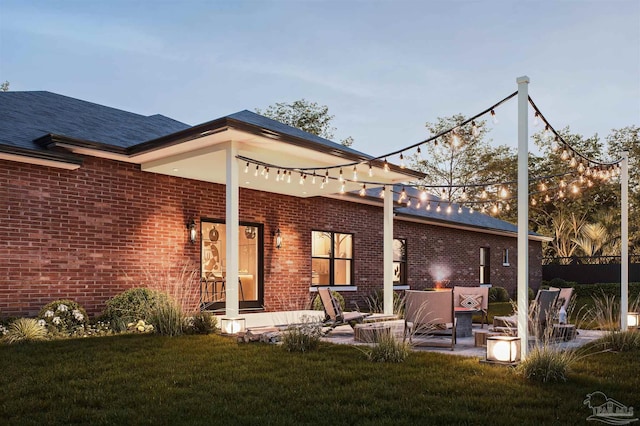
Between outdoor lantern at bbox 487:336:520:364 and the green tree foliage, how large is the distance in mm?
29944

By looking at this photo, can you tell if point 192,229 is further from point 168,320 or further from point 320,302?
point 320,302

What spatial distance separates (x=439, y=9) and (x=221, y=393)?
1273 centimetres

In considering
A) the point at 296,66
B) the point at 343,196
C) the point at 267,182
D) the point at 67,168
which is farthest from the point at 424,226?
the point at 296,66

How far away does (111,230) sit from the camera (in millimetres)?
10836

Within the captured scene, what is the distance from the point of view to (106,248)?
1076 cm

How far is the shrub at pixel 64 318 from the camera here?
30.0 ft

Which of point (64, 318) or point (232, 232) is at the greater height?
point (232, 232)

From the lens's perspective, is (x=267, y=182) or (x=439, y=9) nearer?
(x=267, y=182)

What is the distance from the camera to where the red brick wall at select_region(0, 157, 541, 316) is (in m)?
9.63

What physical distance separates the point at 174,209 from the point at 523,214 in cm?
751

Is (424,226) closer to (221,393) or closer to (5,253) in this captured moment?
(5,253)

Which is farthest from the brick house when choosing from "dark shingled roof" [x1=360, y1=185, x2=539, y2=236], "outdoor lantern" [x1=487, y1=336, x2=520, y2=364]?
"outdoor lantern" [x1=487, y1=336, x2=520, y2=364]

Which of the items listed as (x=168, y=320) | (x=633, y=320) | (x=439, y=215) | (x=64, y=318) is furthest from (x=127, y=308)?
(x=439, y=215)

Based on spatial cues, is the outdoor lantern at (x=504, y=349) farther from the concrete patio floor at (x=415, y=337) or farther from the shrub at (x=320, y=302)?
the shrub at (x=320, y=302)
